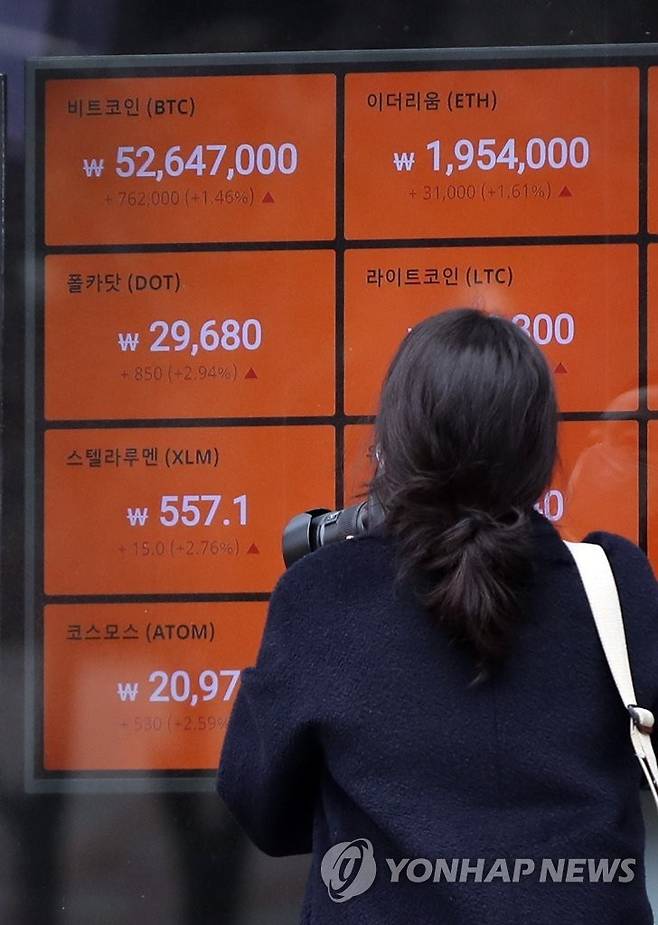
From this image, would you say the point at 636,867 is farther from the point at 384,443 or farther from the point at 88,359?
the point at 88,359

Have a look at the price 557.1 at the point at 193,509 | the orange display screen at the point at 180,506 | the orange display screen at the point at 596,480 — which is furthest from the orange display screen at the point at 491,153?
the price 557.1 at the point at 193,509

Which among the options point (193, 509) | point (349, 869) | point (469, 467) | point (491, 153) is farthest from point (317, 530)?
point (491, 153)

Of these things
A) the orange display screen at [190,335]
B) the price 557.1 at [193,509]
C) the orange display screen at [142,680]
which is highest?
the orange display screen at [190,335]

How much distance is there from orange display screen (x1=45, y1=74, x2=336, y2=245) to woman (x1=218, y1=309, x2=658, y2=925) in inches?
65.0

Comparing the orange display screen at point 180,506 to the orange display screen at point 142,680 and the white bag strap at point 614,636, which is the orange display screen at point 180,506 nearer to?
→ the orange display screen at point 142,680

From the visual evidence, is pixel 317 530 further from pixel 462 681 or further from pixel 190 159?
pixel 190 159

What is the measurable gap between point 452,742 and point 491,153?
198 cm

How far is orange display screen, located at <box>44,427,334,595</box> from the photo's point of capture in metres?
3.21

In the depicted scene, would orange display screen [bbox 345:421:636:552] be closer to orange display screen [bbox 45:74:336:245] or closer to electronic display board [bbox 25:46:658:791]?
electronic display board [bbox 25:46:658:791]

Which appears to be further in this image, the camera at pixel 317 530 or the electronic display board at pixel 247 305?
the electronic display board at pixel 247 305

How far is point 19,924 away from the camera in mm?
3297

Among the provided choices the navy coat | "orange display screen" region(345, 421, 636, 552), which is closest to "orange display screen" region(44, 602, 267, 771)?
"orange display screen" region(345, 421, 636, 552)

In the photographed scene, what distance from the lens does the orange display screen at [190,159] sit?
10.5ft

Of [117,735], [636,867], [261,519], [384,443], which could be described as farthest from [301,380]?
[636,867]
